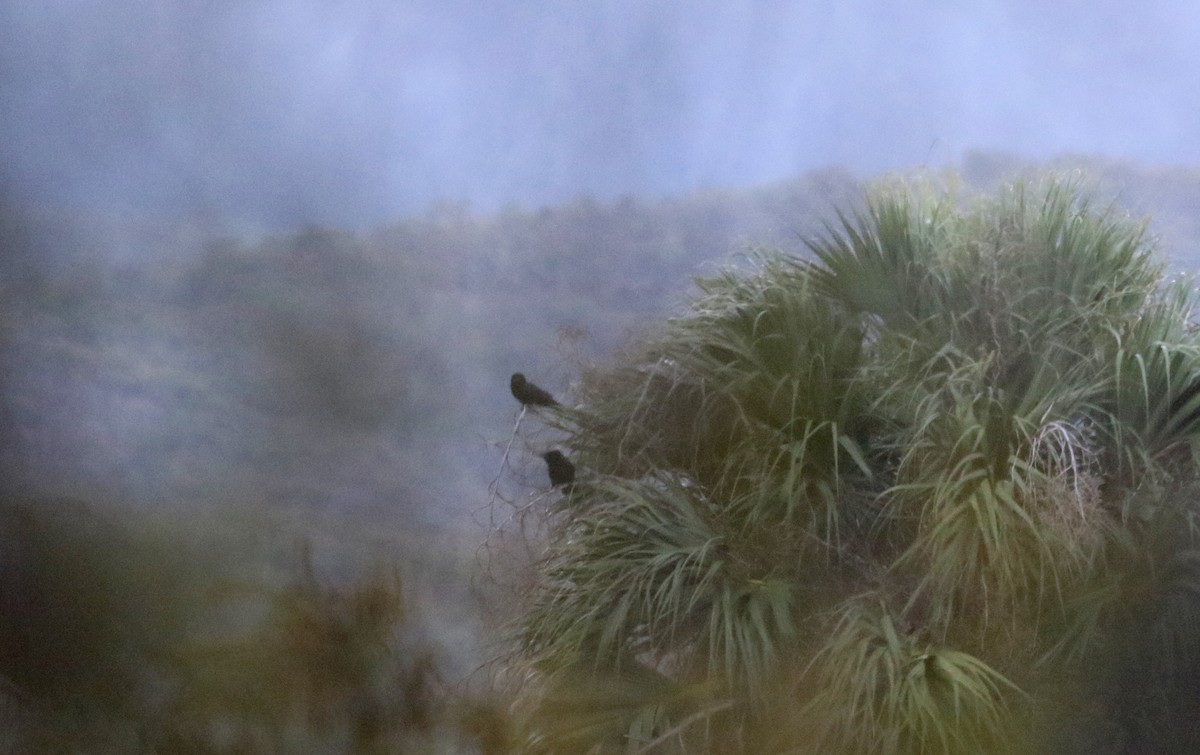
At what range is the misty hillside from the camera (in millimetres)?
4289

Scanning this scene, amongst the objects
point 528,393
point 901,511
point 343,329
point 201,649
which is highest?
point 343,329

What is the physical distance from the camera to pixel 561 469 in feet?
13.0

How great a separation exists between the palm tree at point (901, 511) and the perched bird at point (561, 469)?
2.7 inches

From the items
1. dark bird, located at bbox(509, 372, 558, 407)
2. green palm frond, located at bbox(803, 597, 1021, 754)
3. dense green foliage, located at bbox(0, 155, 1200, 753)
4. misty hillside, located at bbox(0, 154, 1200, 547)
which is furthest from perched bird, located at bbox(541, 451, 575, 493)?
green palm frond, located at bbox(803, 597, 1021, 754)

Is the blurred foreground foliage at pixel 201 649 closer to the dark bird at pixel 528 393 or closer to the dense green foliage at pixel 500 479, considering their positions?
the dense green foliage at pixel 500 479

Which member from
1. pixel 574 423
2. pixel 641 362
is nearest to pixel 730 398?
pixel 641 362

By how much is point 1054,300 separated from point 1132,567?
3.09 feet

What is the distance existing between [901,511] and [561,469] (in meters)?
1.28

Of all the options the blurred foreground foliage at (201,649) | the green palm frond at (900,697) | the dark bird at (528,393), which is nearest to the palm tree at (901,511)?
the green palm frond at (900,697)

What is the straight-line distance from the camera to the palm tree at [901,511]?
3.05 m

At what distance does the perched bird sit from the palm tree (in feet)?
0.22

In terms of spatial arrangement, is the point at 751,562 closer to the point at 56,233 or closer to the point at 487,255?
the point at 487,255

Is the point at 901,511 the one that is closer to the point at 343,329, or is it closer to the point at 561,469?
the point at 561,469

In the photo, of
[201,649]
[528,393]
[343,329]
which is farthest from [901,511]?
[201,649]
